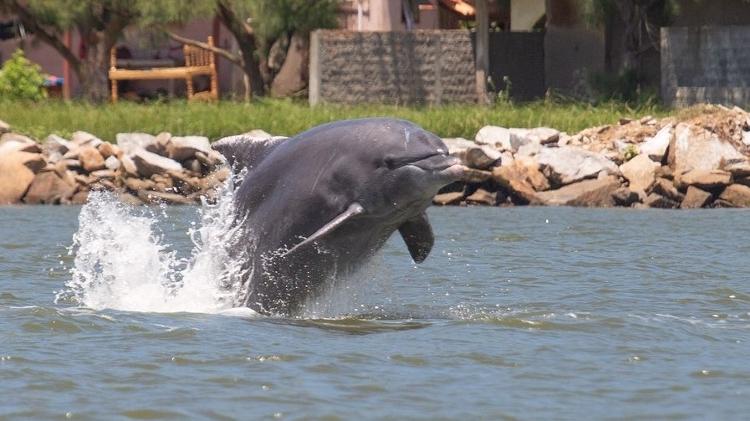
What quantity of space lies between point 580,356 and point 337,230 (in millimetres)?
1425

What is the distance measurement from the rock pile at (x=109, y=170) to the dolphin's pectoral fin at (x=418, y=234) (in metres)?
14.1

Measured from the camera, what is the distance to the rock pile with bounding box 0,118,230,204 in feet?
78.9

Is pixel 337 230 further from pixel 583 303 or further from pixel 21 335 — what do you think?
pixel 583 303

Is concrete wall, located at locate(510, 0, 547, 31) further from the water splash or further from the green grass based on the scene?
the water splash

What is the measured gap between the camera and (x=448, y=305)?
11.8 meters

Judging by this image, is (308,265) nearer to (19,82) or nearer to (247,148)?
(247,148)

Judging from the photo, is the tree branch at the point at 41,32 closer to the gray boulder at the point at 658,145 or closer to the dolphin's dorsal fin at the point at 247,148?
the gray boulder at the point at 658,145

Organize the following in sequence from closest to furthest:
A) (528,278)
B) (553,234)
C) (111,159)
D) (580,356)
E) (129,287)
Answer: (580,356) → (129,287) → (528,278) → (553,234) → (111,159)

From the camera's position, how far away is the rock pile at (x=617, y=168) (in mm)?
23453

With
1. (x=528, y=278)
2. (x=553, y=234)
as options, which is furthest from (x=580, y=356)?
(x=553, y=234)

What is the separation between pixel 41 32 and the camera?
105 feet

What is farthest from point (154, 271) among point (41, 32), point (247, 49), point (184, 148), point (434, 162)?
point (247, 49)

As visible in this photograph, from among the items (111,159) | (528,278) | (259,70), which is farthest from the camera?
(259,70)

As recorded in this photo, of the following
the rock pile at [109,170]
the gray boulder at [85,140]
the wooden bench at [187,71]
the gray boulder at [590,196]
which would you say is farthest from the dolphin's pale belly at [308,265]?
the wooden bench at [187,71]
